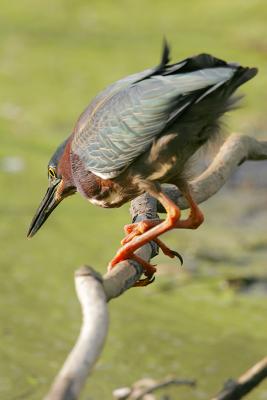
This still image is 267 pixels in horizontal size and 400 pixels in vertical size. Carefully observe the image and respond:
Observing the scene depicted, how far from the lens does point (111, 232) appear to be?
5594mm

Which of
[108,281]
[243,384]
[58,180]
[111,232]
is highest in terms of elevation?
[108,281]

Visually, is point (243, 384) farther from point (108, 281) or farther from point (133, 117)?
point (133, 117)

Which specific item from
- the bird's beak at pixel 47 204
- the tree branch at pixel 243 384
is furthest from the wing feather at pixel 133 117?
the tree branch at pixel 243 384

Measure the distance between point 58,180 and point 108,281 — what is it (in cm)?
104

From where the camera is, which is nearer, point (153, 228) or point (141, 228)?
point (153, 228)

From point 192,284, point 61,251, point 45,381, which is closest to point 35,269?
point 61,251

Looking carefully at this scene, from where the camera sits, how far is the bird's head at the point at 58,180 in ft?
9.69

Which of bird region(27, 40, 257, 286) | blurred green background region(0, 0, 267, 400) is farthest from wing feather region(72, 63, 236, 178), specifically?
blurred green background region(0, 0, 267, 400)

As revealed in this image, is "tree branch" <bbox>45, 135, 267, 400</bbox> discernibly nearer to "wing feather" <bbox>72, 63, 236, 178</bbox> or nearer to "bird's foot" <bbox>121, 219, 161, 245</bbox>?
"bird's foot" <bbox>121, 219, 161, 245</bbox>

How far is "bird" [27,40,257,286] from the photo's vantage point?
249 cm

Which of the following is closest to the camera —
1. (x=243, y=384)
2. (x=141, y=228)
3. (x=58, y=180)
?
(x=243, y=384)

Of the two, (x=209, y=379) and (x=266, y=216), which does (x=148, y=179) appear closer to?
(x=209, y=379)

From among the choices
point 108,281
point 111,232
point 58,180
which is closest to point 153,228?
point 58,180

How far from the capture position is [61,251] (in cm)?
538
